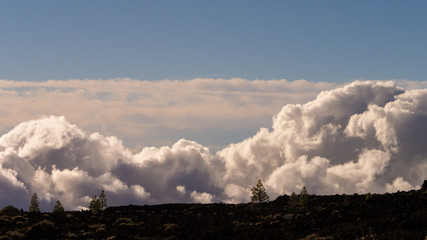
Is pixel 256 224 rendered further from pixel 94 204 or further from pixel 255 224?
pixel 94 204

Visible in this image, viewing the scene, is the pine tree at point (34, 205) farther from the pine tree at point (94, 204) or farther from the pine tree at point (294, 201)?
the pine tree at point (294, 201)

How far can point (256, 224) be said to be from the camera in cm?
5691

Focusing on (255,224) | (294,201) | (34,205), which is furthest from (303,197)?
(34,205)

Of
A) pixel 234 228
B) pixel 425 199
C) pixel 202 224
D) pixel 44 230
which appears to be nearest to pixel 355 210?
pixel 425 199

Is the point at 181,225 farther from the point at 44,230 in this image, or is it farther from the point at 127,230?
the point at 44,230

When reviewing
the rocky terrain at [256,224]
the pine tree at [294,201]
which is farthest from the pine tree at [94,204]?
the pine tree at [294,201]

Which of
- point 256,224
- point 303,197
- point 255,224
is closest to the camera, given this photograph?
point 256,224

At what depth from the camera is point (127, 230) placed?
5975cm

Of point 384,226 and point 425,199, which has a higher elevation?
point 425,199

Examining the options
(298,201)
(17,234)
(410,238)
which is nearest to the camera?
(410,238)

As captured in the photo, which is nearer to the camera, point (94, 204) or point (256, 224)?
point (256, 224)

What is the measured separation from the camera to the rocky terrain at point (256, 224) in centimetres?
4284

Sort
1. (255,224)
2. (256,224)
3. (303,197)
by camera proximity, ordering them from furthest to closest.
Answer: (303,197) → (255,224) → (256,224)

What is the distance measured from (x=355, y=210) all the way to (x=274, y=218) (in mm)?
11528
